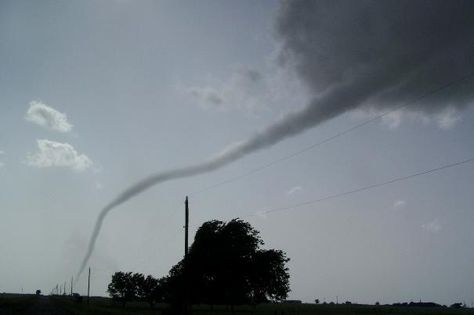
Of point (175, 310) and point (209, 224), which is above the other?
A: point (209, 224)

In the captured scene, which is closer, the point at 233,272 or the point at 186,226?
the point at 186,226

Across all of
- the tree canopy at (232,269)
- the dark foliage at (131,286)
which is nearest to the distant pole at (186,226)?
the tree canopy at (232,269)

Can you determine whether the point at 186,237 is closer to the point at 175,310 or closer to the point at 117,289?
the point at 175,310

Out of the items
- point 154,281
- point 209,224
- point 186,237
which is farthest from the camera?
point 154,281

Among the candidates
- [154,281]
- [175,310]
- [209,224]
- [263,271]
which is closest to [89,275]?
[154,281]

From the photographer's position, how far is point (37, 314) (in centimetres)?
5741

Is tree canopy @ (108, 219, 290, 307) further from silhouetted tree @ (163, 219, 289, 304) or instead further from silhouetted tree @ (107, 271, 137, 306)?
silhouetted tree @ (107, 271, 137, 306)

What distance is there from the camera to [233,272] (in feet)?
244

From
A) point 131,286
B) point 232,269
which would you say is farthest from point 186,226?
point 131,286

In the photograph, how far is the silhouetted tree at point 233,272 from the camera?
74.1 m

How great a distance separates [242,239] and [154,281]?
6240 cm

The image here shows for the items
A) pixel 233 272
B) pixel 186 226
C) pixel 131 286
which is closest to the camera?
pixel 186 226

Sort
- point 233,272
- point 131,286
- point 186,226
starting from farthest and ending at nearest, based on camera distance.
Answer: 1. point 131,286
2. point 233,272
3. point 186,226

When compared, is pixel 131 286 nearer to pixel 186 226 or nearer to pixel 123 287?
pixel 123 287
